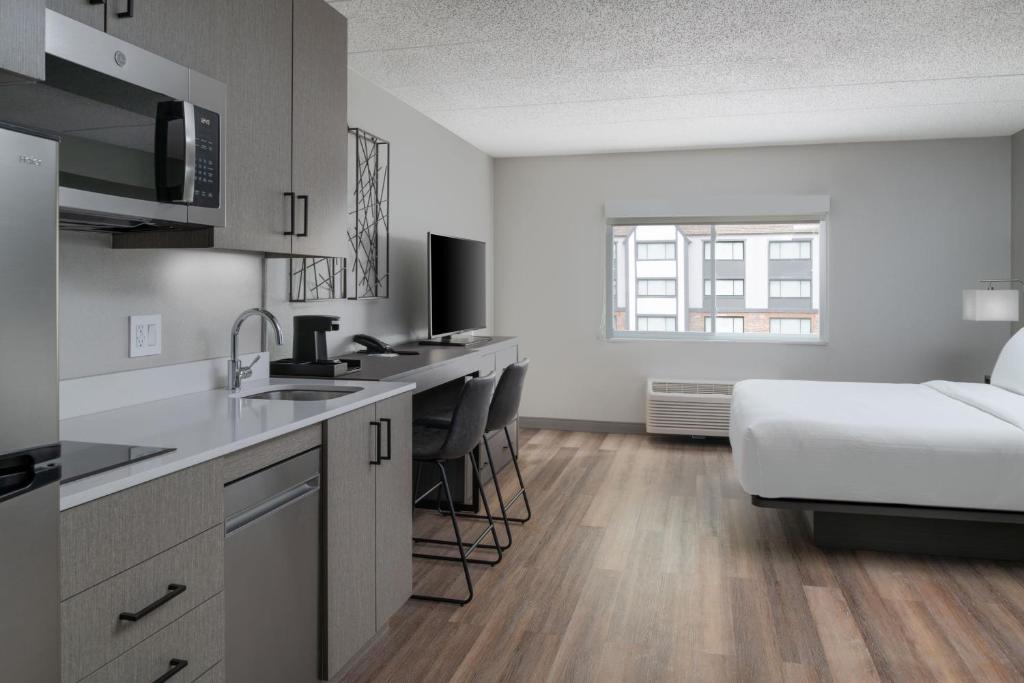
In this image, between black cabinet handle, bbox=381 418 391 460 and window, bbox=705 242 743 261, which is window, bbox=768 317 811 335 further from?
black cabinet handle, bbox=381 418 391 460

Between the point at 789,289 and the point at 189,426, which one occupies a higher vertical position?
the point at 789,289

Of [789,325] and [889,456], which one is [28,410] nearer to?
[889,456]

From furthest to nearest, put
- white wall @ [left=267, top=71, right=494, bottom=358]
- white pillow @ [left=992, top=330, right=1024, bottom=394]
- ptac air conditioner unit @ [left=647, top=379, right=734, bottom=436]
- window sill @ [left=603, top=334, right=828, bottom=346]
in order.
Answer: window sill @ [left=603, top=334, right=828, bottom=346] → ptac air conditioner unit @ [left=647, top=379, right=734, bottom=436] → white pillow @ [left=992, top=330, right=1024, bottom=394] → white wall @ [left=267, top=71, right=494, bottom=358]

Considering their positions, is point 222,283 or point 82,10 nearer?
point 82,10

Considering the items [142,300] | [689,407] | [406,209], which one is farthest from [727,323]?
[142,300]

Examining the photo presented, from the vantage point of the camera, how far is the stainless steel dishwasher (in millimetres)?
1732

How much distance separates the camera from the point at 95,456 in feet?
4.90

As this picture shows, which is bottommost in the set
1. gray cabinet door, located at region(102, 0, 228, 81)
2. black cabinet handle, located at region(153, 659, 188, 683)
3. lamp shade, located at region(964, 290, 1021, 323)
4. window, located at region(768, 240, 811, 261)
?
black cabinet handle, located at region(153, 659, 188, 683)

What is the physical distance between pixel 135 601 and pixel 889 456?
9.78 ft

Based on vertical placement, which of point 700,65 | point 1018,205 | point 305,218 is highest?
point 700,65

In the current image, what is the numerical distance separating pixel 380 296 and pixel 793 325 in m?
3.61

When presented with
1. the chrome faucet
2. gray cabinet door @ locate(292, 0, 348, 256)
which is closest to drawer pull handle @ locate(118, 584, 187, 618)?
the chrome faucet

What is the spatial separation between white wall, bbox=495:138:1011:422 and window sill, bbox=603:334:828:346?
3 centimetres

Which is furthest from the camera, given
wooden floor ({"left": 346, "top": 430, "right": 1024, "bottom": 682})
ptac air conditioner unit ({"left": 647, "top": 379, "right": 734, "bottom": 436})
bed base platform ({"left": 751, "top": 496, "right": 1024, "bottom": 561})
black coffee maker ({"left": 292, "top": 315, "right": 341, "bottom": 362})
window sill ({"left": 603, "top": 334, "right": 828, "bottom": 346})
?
window sill ({"left": 603, "top": 334, "right": 828, "bottom": 346})
